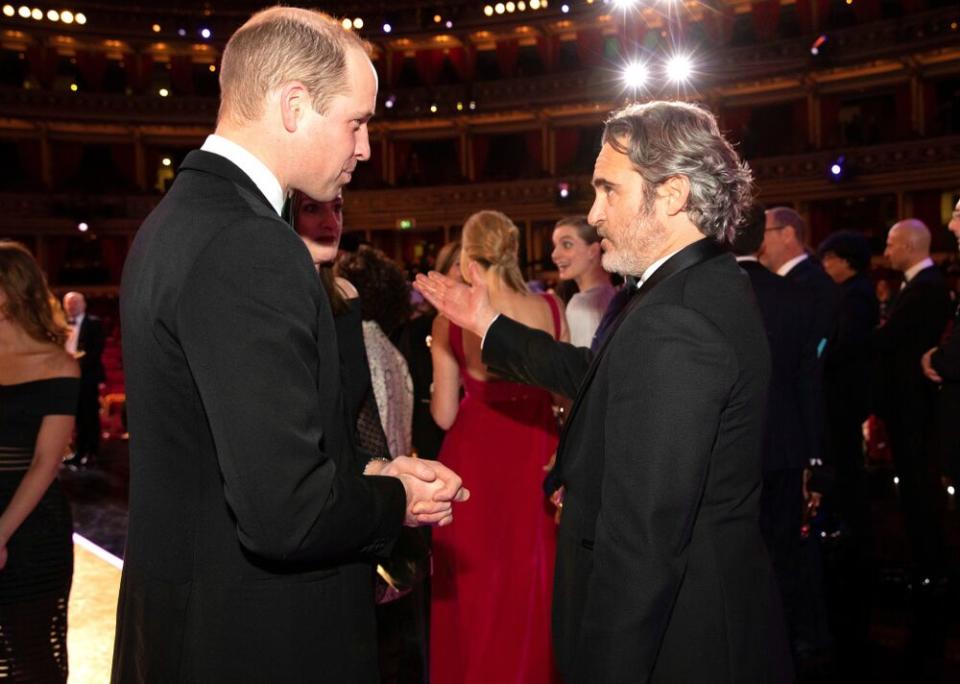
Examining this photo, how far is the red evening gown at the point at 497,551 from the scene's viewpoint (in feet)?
11.4

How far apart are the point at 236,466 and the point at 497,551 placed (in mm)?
2525

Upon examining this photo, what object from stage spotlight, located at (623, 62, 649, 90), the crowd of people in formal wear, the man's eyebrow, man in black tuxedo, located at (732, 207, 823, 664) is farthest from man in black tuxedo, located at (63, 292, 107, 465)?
stage spotlight, located at (623, 62, 649, 90)

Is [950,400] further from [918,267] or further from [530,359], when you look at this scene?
[530,359]

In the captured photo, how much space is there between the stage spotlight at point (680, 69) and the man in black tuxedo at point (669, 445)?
21517mm

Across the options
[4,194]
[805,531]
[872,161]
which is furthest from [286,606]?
[4,194]

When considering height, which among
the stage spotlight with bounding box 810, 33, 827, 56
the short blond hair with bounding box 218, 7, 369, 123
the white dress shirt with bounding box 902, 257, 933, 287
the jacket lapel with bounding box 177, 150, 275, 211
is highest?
the stage spotlight with bounding box 810, 33, 827, 56

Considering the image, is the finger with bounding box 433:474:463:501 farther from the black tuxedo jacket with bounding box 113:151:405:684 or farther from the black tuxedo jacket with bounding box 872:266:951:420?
the black tuxedo jacket with bounding box 872:266:951:420

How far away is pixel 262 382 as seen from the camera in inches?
46.7

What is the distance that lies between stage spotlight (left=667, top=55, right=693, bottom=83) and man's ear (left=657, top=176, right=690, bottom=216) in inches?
848

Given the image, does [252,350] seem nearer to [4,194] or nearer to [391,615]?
[391,615]

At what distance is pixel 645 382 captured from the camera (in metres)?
1.63

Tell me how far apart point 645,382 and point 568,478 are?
37 centimetres

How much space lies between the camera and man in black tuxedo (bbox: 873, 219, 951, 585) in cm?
484

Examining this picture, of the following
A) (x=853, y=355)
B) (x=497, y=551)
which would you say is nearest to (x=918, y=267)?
(x=853, y=355)
